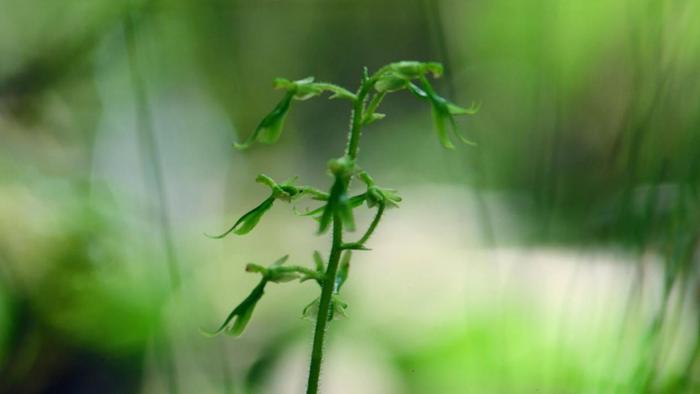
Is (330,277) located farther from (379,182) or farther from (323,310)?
(379,182)

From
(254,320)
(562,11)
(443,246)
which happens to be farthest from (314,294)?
(562,11)

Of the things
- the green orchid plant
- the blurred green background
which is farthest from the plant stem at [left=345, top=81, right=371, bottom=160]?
the blurred green background

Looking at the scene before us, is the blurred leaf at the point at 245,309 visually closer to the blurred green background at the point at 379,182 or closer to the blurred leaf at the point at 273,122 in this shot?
the blurred leaf at the point at 273,122

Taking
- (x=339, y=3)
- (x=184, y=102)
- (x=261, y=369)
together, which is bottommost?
(x=261, y=369)

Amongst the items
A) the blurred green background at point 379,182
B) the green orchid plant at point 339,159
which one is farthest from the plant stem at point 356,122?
the blurred green background at point 379,182

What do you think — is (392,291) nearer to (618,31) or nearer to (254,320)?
(254,320)
